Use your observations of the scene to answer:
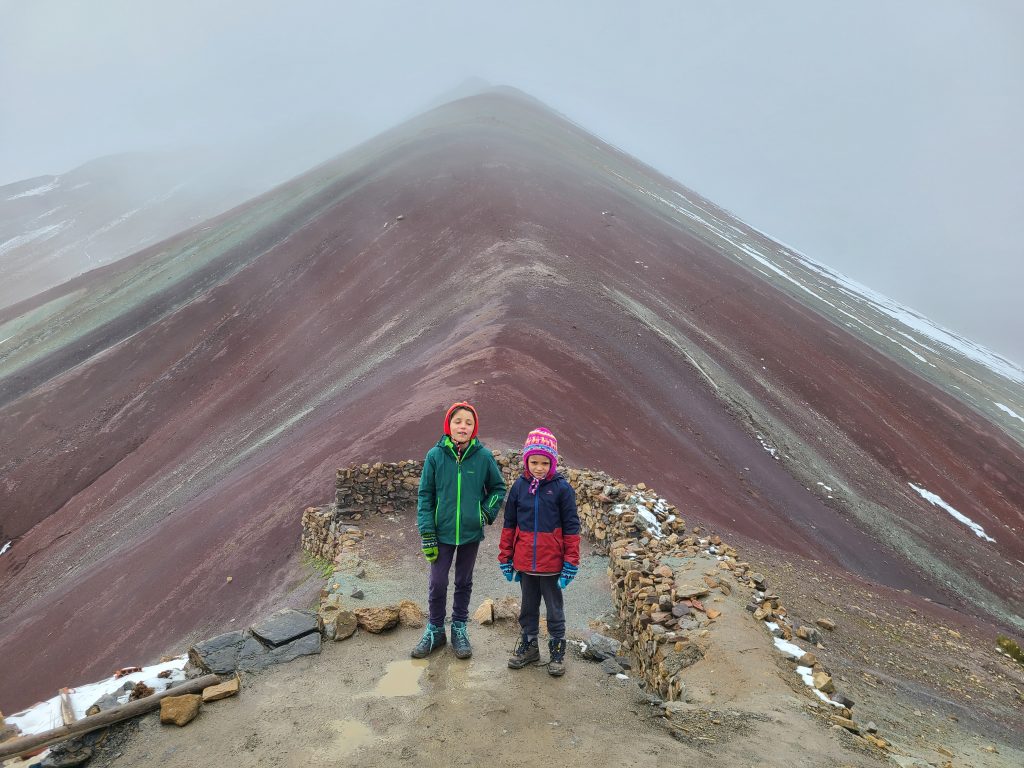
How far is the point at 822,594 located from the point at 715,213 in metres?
71.6

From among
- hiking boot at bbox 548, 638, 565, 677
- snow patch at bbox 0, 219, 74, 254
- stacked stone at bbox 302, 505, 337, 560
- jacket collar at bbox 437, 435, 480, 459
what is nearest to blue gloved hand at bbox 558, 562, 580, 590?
hiking boot at bbox 548, 638, 565, 677

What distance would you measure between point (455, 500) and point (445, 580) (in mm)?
816

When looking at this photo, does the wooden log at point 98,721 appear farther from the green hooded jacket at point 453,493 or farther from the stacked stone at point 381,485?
the stacked stone at point 381,485

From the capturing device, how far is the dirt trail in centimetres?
473

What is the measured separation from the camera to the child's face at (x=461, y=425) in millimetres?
6000

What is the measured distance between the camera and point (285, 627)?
260 inches

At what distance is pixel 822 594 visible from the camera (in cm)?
1195

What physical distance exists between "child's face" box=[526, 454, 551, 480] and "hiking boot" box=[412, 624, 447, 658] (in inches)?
76.4

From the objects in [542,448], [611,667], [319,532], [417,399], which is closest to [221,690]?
[542,448]

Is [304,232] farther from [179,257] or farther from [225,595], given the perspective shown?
[225,595]

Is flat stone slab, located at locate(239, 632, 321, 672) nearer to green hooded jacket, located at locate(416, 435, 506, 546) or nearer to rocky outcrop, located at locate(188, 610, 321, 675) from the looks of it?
rocky outcrop, located at locate(188, 610, 321, 675)

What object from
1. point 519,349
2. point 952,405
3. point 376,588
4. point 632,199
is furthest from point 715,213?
point 376,588

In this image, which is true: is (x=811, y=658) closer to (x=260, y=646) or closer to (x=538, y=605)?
(x=538, y=605)

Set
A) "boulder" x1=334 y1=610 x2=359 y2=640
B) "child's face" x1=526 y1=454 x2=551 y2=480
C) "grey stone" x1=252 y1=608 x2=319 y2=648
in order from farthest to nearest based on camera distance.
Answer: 1. "boulder" x1=334 y1=610 x2=359 y2=640
2. "grey stone" x1=252 y1=608 x2=319 y2=648
3. "child's face" x1=526 y1=454 x2=551 y2=480
